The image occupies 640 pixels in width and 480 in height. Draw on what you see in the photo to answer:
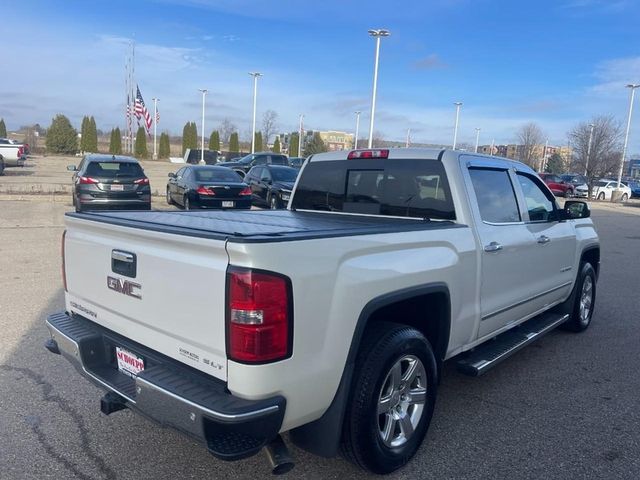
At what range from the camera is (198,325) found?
2510 millimetres

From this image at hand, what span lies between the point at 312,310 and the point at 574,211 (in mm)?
3899

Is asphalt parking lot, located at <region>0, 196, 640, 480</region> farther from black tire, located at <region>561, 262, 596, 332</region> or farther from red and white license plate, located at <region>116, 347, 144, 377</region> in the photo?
red and white license plate, located at <region>116, 347, 144, 377</region>

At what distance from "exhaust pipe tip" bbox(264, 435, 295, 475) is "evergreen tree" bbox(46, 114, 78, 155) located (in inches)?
2399

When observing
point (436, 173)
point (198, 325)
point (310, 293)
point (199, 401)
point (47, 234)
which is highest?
point (436, 173)

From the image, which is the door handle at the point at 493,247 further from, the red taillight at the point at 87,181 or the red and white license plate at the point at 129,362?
the red taillight at the point at 87,181

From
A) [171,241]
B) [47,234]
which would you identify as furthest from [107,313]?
[47,234]

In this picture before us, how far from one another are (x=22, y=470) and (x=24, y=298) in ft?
12.8

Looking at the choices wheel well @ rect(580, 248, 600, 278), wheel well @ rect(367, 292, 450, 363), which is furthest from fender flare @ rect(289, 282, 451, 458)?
wheel well @ rect(580, 248, 600, 278)

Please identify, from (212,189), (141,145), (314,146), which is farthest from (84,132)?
(212,189)

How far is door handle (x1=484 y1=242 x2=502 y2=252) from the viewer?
3.77 metres

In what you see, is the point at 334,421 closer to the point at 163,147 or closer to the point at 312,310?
the point at 312,310

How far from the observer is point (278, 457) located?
8.42ft

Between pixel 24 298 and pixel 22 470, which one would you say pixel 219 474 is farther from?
pixel 24 298

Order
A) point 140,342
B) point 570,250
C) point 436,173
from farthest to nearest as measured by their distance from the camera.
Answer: point 570,250, point 436,173, point 140,342
